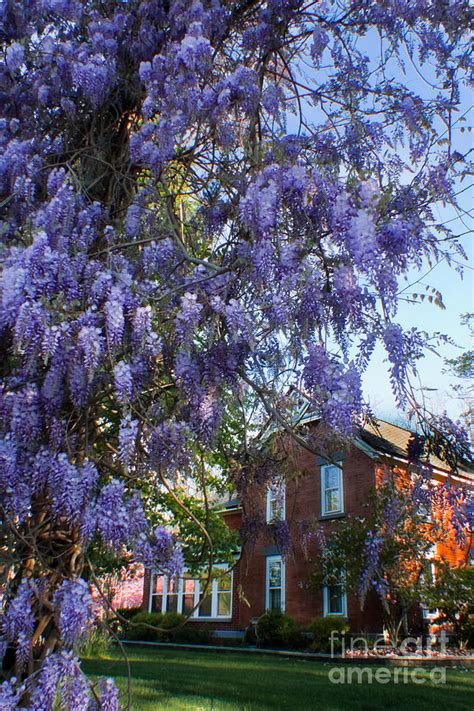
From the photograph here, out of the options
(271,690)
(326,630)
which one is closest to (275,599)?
(326,630)

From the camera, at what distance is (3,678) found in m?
3.15

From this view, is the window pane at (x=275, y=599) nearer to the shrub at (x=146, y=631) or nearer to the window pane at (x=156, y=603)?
the shrub at (x=146, y=631)

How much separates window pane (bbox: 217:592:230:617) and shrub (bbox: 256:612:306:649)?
320 centimetres

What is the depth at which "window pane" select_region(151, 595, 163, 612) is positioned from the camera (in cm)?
2187

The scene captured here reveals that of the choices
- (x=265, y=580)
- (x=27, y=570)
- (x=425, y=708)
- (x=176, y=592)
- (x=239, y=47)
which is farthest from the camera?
(x=176, y=592)

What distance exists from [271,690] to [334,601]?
8.30m

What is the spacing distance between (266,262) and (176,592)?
65.6ft

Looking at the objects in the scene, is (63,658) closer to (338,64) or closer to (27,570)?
(27,570)

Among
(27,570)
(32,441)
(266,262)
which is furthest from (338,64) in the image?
(27,570)

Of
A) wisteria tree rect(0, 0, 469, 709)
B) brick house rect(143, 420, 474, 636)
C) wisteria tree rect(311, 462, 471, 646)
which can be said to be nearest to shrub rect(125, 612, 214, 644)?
brick house rect(143, 420, 474, 636)

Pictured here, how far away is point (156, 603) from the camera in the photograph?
2200cm

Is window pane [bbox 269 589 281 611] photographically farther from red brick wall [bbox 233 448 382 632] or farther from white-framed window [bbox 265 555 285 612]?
red brick wall [bbox 233 448 382 632]

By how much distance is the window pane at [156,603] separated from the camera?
21872mm

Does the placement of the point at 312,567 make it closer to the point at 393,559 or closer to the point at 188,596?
the point at 393,559
